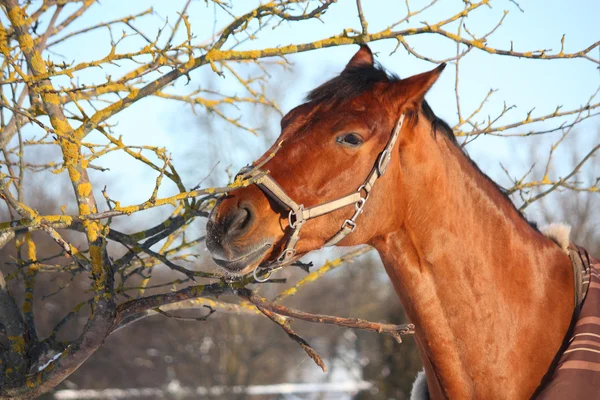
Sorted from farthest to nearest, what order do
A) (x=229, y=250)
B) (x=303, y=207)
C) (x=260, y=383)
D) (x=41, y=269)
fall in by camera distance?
(x=260, y=383) → (x=41, y=269) → (x=303, y=207) → (x=229, y=250)

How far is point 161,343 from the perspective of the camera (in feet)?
57.8

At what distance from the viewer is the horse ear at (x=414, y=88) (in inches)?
111

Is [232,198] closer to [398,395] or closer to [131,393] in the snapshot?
[398,395]

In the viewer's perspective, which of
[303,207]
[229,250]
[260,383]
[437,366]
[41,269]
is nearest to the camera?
[229,250]

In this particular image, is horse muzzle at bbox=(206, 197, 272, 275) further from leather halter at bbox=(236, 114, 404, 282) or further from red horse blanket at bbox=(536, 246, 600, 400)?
red horse blanket at bbox=(536, 246, 600, 400)

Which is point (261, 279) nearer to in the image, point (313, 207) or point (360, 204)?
point (313, 207)

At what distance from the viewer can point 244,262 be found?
2533 mm

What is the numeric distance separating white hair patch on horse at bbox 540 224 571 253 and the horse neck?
0.38 metres

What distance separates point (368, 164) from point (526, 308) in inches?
41.6

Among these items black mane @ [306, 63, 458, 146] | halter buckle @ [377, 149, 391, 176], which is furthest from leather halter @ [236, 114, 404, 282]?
black mane @ [306, 63, 458, 146]

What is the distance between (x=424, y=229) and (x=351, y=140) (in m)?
0.56

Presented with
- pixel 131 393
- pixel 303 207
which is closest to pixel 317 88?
pixel 303 207

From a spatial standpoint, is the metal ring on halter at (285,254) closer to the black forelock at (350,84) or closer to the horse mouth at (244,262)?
the horse mouth at (244,262)

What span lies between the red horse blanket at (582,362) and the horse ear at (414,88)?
125 cm
